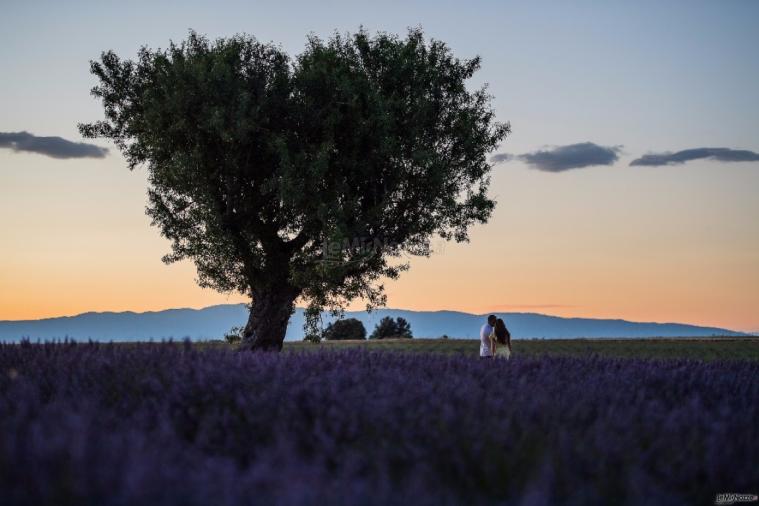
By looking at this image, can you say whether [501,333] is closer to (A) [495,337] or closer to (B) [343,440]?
(A) [495,337]

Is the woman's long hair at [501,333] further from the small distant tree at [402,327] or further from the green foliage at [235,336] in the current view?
the small distant tree at [402,327]

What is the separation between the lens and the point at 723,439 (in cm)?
406

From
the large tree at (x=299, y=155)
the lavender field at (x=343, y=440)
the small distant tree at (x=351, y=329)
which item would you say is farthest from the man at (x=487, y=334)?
the small distant tree at (x=351, y=329)

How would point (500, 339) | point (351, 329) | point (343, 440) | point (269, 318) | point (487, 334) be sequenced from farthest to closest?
point (351, 329)
point (269, 318)
point (487, 334)
point (500, 339)
point (343, 440)

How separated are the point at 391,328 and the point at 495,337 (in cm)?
9146

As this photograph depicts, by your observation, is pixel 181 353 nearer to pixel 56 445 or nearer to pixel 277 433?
pixel 277 433

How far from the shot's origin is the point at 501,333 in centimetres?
1927

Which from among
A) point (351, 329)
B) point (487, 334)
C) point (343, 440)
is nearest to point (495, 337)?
point (487, 334)

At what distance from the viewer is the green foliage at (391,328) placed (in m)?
110

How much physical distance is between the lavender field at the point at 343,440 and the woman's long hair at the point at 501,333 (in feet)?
40.7

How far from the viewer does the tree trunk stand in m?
25.2

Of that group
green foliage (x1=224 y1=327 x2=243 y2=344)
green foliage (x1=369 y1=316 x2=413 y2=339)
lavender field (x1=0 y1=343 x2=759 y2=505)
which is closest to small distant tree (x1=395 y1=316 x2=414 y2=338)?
green foliage (x1=369 y1=316 x2=413 y2=339)

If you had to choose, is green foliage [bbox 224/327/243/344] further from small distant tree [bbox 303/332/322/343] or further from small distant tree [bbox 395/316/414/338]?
small distant tree [bbox 395/316/414/338]

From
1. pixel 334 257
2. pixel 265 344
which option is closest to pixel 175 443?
pixel 334 257
